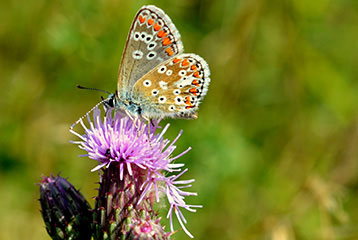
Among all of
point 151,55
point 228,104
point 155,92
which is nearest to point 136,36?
point 151,55

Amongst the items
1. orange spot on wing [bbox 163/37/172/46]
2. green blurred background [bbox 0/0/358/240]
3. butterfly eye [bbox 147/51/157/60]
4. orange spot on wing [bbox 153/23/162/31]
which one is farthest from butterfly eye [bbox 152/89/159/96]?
green blurred background [bbox 0/0/358/240]

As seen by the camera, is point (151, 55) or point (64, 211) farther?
point (151, 55)

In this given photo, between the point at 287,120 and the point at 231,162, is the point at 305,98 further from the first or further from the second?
the point at 231,162

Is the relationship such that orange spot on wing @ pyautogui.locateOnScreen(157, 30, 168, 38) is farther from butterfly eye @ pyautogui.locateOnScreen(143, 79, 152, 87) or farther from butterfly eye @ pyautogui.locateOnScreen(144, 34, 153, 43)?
butterfly eye @ pyautogui.locateOnScreen(143, 79, 152, 87)

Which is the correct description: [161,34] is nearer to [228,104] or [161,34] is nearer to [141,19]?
[141,19]

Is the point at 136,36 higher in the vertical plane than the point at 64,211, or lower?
higher

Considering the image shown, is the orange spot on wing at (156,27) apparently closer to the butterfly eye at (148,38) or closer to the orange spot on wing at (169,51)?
the butterfly eye at (148,38)
